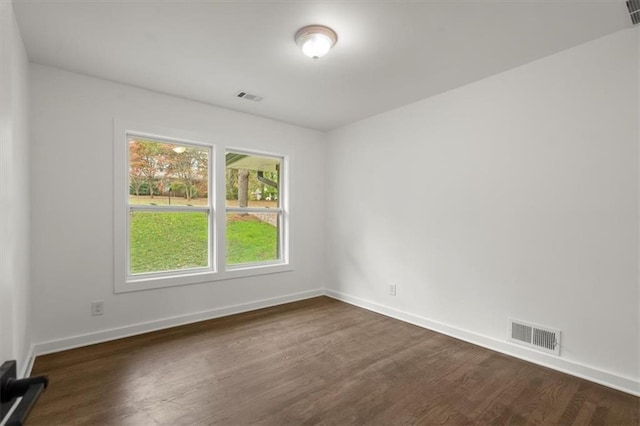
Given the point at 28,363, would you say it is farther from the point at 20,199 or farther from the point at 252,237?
the point at 252,237

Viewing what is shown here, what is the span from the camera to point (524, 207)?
2715 millimetres

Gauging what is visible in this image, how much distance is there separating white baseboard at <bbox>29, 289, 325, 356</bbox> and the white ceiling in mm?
2500

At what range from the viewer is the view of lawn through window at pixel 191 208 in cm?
339

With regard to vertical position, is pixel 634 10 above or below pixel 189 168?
above

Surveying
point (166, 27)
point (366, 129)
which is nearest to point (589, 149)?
point (366, 129)

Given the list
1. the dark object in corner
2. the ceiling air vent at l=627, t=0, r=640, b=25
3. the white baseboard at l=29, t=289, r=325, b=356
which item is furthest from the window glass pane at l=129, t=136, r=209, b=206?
the ceiling air vent at l=627, t=0, r=640, b=25

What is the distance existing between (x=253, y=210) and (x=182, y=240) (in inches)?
38.7

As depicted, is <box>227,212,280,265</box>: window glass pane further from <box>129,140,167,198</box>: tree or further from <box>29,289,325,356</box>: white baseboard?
<box>129,140,167,198</box>: tree

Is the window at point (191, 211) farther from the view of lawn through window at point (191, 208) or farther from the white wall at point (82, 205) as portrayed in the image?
the white wall at point (82, 205)

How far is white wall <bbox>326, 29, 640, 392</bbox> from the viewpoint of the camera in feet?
7.42

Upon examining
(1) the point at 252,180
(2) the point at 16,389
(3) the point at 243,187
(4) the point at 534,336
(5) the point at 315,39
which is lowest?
(4) the point at 534,336

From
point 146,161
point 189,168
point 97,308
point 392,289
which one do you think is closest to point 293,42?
point 189,168

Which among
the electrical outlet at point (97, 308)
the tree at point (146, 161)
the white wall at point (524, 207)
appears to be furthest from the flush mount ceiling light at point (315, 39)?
the electrical outlet at point (97, 308)

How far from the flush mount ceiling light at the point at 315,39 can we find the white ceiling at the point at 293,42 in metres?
0.05
